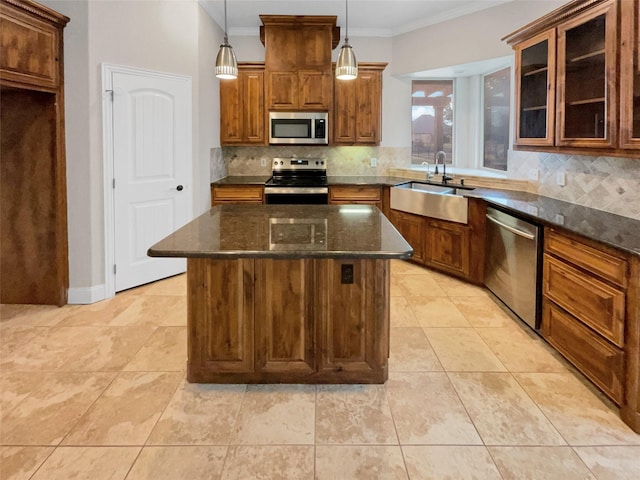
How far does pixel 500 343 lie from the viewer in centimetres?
330

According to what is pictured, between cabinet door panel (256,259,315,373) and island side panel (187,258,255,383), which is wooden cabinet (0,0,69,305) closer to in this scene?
island side panel (187,258,255,383)

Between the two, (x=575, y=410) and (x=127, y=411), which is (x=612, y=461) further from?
(x=127, y=411)

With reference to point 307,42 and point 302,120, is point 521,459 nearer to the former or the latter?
point 302,120

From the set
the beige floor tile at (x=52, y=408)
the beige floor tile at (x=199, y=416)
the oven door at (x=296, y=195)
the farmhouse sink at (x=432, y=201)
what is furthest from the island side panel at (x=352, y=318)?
the oven door at (x=296, y=195)

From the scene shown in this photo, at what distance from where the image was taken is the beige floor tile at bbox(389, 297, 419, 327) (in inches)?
145

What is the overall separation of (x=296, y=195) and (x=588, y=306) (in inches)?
140

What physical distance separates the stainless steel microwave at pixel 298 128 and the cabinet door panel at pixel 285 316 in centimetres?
355

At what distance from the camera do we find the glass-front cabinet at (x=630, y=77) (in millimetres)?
2589

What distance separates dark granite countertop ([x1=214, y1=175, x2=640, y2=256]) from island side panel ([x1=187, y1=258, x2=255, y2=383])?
187 centimetres

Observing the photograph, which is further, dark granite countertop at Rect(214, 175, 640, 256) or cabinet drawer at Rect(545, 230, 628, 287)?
dark granite countertop at Rect(214, 175, 640, 256)

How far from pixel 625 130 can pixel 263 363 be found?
240 cm

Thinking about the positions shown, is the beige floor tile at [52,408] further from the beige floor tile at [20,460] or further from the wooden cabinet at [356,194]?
the wooden cabinet at [356,194]

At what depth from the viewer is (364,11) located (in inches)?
210

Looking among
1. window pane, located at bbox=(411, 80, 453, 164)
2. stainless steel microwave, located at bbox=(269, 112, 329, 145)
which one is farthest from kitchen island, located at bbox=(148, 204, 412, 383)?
window pane, located at bbox=(411, 80, 453, 164)
